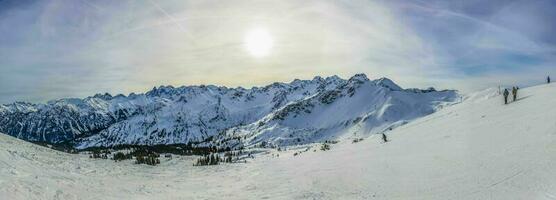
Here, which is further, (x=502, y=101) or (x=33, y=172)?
(x=502, y=101)

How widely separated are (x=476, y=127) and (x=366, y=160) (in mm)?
8708


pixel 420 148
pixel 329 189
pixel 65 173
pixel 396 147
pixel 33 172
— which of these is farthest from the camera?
pixel 396 147

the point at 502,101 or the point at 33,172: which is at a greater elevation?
the point at 502,101

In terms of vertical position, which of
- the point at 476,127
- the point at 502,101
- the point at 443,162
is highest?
the point at 502,101

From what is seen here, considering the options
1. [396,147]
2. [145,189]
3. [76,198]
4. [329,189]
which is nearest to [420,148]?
[396,147]

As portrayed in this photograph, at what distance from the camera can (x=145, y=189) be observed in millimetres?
30125

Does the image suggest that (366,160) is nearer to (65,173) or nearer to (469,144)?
(469,144)

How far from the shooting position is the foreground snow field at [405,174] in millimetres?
20969

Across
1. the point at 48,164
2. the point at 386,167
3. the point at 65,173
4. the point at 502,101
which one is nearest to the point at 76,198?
the point at 65,173

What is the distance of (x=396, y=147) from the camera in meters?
37.7

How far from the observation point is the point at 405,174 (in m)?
26.9

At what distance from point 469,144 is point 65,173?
26312 mm

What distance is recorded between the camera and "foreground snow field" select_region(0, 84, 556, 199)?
2097cm

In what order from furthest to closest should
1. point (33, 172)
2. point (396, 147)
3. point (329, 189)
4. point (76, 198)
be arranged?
point (396, 147) < point (329, 189) < point (33, 172) < point (76, 198)
